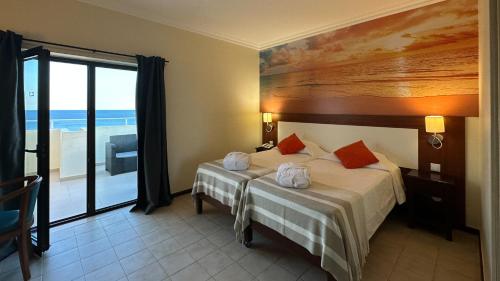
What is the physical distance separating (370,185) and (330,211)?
87cm

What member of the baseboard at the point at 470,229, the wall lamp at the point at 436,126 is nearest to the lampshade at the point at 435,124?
the wall lamp at the point at 436,126

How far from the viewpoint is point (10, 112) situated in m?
2.26

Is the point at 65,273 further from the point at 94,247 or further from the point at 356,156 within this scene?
the point at 356,156

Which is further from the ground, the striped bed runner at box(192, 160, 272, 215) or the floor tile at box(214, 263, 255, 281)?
the striped bed runner at box(192, 160, 272, 215)

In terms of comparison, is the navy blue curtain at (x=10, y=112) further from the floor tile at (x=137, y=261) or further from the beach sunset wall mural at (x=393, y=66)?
the beach sunset wall mural at (x=393, y=66)

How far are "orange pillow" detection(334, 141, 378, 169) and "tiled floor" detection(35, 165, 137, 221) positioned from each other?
10.7 ft

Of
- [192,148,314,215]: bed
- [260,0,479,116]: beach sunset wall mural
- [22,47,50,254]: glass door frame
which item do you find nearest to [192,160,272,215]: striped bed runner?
[192,148,314,215]: bed

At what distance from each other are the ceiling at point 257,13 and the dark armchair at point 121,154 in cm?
180

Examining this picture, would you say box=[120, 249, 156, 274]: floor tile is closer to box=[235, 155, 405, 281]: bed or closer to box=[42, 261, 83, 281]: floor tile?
box=[42, 261, 83, 281]: floor tile

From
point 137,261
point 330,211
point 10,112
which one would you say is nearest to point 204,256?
point 137,261

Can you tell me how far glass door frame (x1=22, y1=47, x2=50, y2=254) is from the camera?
235 centimetres

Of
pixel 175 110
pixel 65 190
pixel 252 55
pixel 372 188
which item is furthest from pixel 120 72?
pixel 372 188

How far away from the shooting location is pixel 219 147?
4.50 metres

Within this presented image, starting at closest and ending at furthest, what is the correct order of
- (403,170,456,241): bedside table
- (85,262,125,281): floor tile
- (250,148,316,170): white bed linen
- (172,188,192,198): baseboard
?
(85,262,125,281): floor tile, (403,170,456,241): bedside table, (250,148,316,170): white bed linen, (172,188,192,198): baseboard
